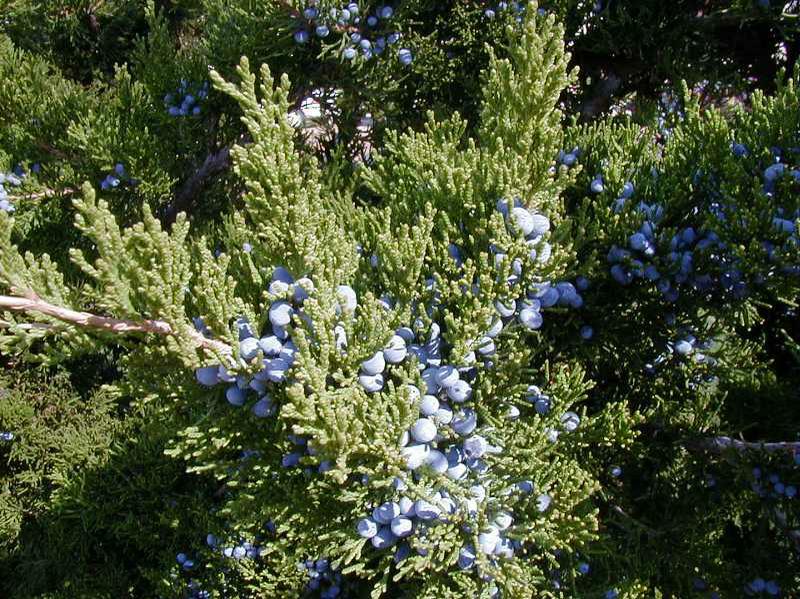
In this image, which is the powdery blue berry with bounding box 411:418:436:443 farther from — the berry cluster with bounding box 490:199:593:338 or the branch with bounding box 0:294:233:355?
the branch with bounding box 0:294:233:355

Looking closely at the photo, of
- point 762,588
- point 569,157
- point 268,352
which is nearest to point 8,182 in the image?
point 268,352

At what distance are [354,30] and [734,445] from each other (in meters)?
2.22

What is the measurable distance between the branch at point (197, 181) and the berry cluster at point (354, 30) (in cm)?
88

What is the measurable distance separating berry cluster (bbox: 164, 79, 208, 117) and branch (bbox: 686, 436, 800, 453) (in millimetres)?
2617

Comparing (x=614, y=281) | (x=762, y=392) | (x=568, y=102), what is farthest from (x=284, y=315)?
(x=568, y=102)

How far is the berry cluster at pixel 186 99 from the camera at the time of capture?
2959 mm

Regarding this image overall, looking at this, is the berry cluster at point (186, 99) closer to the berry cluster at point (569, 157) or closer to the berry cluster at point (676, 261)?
the berry cluster at point (569, 157)

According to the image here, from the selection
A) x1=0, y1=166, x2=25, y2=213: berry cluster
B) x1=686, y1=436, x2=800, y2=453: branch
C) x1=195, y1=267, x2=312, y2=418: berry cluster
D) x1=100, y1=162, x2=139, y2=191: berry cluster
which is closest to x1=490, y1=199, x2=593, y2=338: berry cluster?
x1=195, y1=267, x2=312, y2=418: berry cluster

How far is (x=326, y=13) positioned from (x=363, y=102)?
54 centimetres

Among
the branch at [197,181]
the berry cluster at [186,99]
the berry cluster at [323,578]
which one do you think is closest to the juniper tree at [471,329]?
the berry cluster at [186,99]

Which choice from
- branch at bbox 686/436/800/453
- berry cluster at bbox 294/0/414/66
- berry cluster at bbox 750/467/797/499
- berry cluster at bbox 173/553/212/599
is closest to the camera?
branch at bbox 686/436/800/453

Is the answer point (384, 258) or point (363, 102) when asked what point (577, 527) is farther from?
point (363, 102)

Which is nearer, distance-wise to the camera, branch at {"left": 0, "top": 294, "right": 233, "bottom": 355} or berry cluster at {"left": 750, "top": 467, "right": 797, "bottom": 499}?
branch at {"left": 0, "top": 294, "right": 233, "bottom": 355}

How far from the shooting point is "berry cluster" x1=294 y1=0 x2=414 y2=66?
259 centimetres
